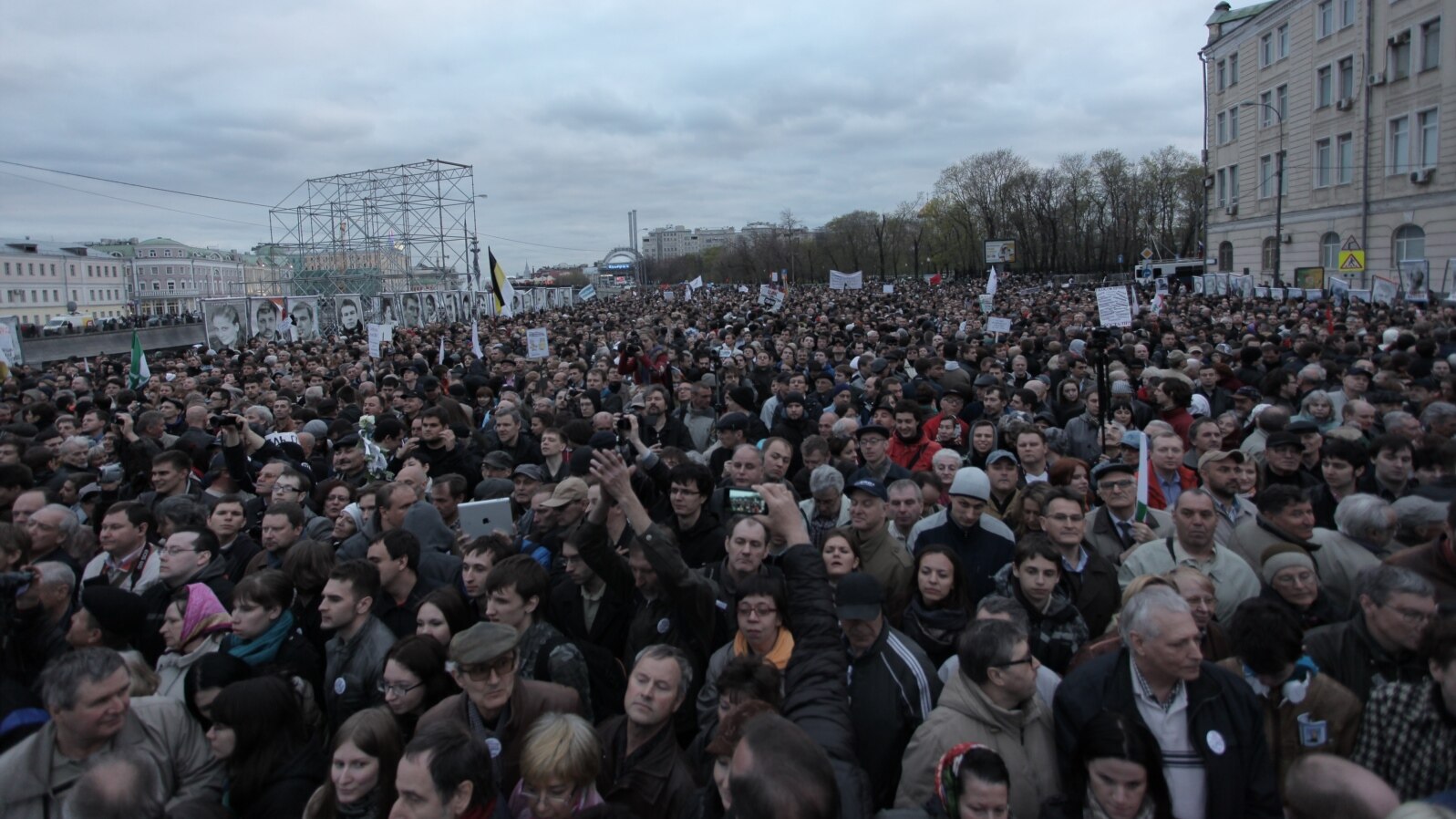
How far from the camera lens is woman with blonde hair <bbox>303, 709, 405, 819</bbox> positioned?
9.78 feet

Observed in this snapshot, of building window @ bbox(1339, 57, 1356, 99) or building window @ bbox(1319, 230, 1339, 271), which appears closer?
building window @ bbox(1339, 57, 1356, 99)

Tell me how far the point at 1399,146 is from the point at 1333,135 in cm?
349

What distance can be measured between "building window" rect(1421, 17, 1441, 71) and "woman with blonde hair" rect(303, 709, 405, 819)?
136 ft

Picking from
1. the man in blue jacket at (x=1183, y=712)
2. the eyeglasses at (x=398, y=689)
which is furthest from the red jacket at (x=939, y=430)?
the eyeglasses at (x=398, y=689)

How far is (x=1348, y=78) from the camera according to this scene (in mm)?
36219

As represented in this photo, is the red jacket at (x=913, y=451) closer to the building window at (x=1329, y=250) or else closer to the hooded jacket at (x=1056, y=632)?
the hooded jacket at (x=1056, y=632)

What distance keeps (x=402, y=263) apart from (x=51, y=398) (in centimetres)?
3788

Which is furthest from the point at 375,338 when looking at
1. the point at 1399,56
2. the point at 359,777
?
the point at 1399,56

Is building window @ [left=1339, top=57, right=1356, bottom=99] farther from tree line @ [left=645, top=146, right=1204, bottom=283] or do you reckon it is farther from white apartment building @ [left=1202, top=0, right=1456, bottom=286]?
tree line @ [left=645, top=146, right=1204, bottom=283]

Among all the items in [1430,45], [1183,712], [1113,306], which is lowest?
[1183,712]

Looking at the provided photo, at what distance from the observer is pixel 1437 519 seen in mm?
4266

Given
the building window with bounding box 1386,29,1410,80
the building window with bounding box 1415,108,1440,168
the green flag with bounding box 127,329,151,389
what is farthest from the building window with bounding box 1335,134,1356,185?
the green flag with bounding box 127,329,151,389

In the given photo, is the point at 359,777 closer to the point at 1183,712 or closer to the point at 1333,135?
the point at 1183,712

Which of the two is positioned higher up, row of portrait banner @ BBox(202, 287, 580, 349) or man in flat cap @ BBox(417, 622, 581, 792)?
row of portrait banner @ BBox(202, 287, 580, 349)
